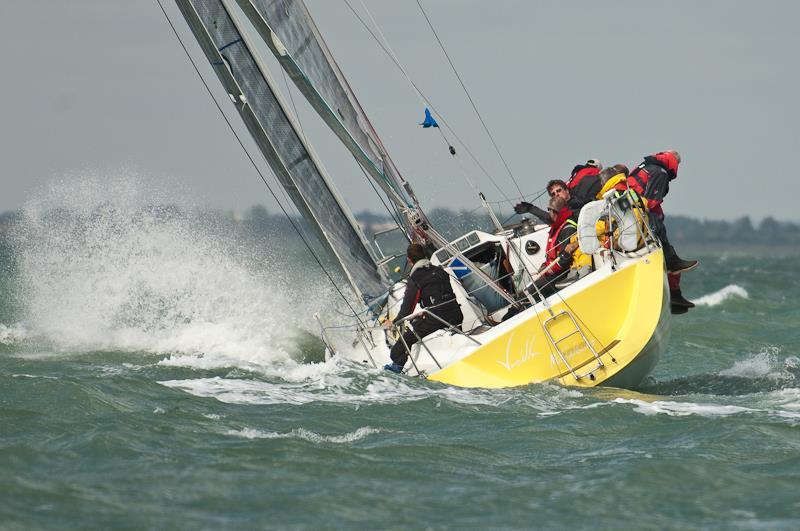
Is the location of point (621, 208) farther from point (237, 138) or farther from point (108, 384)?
point (108, 384)

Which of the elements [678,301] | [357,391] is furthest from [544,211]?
[357,391]

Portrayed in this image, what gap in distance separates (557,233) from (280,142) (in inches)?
124

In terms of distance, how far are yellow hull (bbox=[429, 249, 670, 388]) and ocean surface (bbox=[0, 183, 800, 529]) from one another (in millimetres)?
206

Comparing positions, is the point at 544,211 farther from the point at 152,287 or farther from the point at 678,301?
the point at 152,287

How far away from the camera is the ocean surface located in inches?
251

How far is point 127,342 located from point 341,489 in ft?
24.2

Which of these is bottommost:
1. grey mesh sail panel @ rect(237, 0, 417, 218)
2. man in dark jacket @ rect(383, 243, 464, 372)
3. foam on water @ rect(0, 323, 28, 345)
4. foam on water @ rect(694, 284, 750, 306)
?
foam on water @ rect(694, 284, 750, 306)

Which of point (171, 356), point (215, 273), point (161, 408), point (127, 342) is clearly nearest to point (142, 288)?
point (215, 273)

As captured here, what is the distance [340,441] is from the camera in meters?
7.89

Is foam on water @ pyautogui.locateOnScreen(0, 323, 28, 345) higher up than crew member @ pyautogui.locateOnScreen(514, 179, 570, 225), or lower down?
higher up

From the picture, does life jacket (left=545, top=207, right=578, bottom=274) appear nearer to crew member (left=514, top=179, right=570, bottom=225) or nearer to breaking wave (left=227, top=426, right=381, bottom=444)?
crew member (left=514, top=179, right=570, bottom=225)

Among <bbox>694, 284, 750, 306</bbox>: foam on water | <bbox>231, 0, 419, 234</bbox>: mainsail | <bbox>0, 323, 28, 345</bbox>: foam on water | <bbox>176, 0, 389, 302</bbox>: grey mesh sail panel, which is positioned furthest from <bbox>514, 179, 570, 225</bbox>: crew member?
<bbox>694, 284, 750, 306</bbox>: foam on water

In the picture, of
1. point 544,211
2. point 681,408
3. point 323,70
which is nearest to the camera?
point 681,408

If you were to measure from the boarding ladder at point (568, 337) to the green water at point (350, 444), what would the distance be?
160 millimetres
